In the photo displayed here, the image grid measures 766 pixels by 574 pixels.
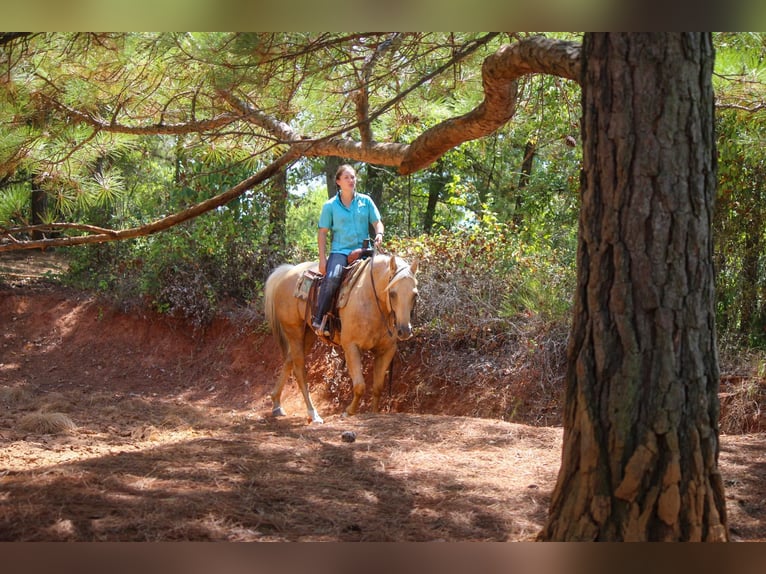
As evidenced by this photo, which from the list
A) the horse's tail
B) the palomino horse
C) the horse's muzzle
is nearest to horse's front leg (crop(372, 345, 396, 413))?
the palomino horse

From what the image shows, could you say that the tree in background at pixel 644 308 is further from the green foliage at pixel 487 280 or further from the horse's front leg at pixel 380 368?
the green foliage at pixel 487 280

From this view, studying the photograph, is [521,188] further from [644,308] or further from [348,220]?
[644,308]

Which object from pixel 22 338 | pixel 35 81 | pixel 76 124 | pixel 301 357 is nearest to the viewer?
pixel 35 81

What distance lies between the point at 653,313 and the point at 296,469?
2.55m

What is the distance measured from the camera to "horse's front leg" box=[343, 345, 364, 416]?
7449 mm

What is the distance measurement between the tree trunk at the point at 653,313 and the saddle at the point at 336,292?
4712 millimetres

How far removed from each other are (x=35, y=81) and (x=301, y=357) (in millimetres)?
3986

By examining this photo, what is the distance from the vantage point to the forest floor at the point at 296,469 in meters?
3.59

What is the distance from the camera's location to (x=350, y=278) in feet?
25.4

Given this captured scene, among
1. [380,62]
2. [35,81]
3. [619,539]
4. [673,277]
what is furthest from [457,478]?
[35,81]

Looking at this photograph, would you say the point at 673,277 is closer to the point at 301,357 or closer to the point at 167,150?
the point at 301,357

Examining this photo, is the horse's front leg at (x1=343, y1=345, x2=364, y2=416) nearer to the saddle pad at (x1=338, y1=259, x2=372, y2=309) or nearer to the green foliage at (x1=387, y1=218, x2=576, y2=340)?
the saddle pad at (x1=338, y1=259, x2=372, y2=309)

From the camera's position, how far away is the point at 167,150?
593 inches

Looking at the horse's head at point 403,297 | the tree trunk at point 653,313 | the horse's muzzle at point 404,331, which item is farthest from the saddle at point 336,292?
the tree trunk at point 653,313
